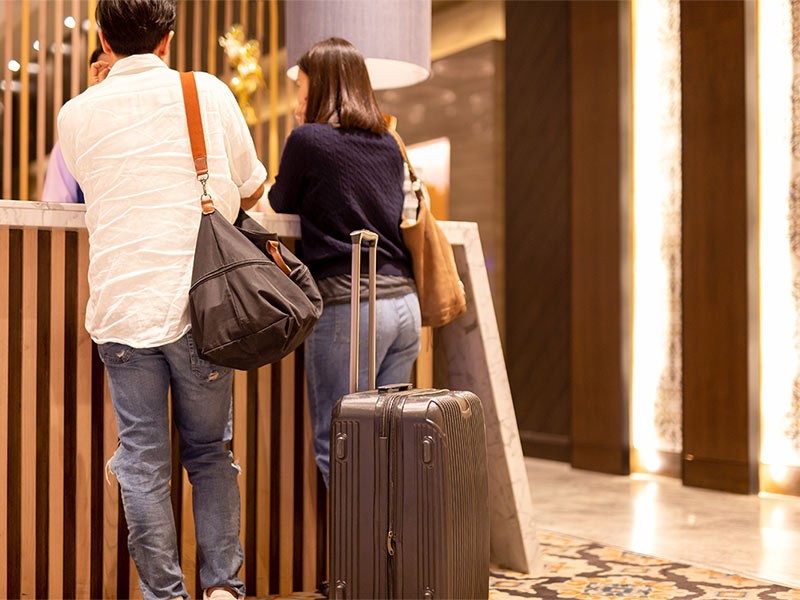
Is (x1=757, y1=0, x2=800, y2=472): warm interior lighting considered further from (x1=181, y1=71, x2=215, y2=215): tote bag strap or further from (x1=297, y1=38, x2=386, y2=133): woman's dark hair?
(x1=181, y1=71, x2=215, y2=215): tote bag strap

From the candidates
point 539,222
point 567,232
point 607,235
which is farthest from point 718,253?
point 539,222

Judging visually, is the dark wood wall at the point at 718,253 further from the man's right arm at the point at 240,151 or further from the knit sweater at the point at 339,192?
the man's right arm at the point at 240,151

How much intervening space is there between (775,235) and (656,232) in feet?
2.15

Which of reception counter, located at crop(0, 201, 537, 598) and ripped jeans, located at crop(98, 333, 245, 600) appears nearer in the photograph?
ripped jeans, located at crop(98, 333, 245, 600)

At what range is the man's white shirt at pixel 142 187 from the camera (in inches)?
73.6

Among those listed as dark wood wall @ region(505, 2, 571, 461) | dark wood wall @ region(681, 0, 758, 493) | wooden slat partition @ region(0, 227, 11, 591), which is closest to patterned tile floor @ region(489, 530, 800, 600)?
wooden slat partition @ region(0, 227, 11, 591)

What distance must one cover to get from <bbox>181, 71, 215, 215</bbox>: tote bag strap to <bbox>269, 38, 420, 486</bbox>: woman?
353mm

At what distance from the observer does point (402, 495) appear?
1.93 meters

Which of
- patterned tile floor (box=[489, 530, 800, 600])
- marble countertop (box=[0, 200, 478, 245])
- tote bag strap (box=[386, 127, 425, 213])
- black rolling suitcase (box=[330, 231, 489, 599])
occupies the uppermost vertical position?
tote bag strap (box=[386, 127, 425, 213])

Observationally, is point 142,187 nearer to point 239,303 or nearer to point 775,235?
point 239,303

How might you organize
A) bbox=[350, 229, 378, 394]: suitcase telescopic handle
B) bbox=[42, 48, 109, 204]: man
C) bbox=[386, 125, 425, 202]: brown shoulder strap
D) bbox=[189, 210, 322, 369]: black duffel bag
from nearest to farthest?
bbox=[189, 210, 322, 369]: black duffel bag < bbox=[350, 229, 378, 394]: suitcase telescopic handle < bbox=[386, 125, 425, 202]: brown shoulder strap < bbox=[42, 48, 109, 204]: man

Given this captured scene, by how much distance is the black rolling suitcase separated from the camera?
6.24 ft

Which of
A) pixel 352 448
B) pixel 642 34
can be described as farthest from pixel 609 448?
pixel 352 448

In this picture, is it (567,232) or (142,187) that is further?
(567,232)
